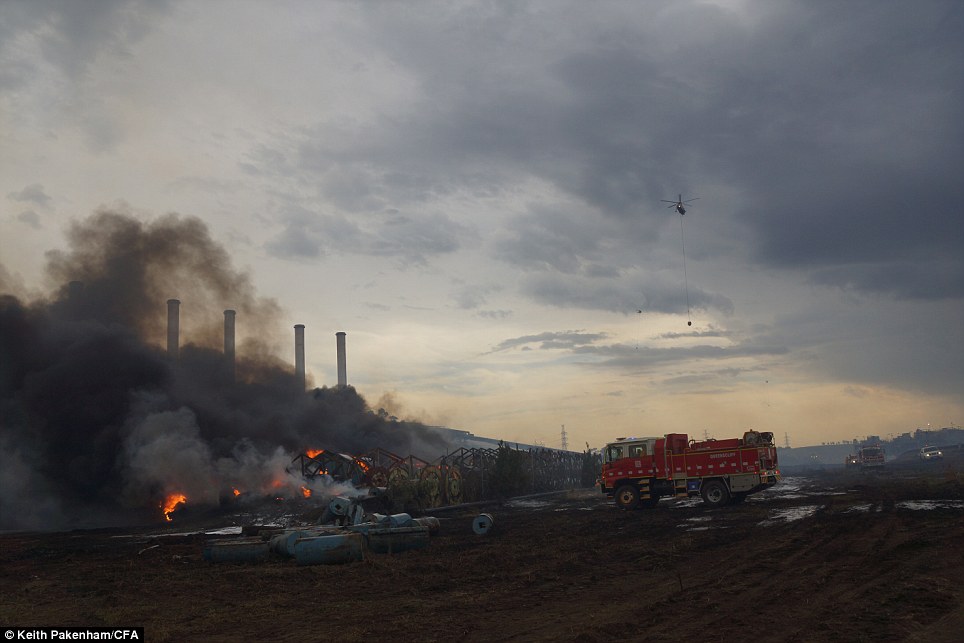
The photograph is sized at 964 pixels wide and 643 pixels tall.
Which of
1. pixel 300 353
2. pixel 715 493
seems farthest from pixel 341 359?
pixel 715 493

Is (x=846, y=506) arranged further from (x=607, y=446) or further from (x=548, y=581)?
(x=548, y=581)

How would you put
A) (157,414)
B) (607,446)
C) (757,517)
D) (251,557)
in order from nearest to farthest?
(251,557) < (757,517) < (607,446) < (157,414)

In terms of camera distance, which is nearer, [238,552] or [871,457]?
[238,552]

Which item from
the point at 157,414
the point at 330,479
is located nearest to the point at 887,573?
the point at 330,479

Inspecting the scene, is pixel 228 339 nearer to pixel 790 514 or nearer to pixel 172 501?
pixel 172 501

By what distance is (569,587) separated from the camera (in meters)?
14.5

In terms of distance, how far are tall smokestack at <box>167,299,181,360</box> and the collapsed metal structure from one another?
60.1ft

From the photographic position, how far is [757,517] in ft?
85.8

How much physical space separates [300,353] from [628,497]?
179ft

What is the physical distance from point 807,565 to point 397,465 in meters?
37.8

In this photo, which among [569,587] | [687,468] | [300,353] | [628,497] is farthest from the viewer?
[300,353]

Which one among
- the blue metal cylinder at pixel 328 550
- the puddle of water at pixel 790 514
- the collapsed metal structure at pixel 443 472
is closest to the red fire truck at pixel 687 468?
the puddle of water at pixel 790 514

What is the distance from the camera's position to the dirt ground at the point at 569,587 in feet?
34.7

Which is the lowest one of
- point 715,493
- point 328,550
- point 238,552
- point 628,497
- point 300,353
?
point 628,497
